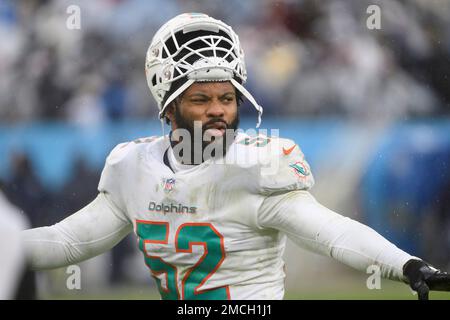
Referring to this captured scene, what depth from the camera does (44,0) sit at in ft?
21.5

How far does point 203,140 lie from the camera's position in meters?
3.04

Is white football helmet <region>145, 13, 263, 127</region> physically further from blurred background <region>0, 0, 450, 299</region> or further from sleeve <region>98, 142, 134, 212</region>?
blurred background <region>0, 0, 450, 299</region>

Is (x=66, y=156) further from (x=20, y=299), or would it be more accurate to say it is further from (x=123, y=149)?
(x=20, y=299)

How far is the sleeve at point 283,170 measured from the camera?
289 cm

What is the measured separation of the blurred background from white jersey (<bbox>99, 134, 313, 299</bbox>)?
10.3 ft

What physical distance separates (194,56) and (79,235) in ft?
2.43

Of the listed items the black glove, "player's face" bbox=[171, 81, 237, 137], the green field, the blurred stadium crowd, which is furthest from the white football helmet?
the blurred stadium crowd

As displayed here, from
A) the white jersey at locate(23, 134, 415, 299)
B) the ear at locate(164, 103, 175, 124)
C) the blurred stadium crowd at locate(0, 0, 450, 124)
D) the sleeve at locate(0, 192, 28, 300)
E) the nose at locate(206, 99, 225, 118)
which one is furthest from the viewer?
the blurred stadium crowd at locate(0, 0, 450, 124)

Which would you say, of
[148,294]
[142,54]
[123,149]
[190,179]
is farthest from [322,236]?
[142,54]

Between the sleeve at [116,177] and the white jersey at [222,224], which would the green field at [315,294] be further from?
the white jersey at [222,224]

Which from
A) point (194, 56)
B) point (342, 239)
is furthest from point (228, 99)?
point (342, 239)

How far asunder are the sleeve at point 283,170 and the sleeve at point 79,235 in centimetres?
61

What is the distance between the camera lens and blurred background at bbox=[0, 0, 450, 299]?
627 cm

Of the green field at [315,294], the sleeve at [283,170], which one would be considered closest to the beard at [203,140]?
the sleeve at [283,170]
